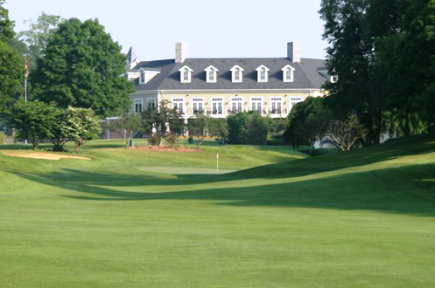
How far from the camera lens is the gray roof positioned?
133000mm

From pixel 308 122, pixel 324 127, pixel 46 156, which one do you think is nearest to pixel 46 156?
pixel 46 156

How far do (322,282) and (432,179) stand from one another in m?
29.3

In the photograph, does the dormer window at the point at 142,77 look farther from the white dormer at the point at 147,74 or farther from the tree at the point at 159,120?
the tree at the point at 159,120

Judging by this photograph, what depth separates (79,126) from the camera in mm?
79938

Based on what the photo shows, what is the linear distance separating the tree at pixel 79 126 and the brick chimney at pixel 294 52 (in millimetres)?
59559

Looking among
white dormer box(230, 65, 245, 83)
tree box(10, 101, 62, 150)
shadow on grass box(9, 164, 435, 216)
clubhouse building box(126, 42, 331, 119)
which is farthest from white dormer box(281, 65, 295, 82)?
shadow on grass box(9, 164, 435, 216)

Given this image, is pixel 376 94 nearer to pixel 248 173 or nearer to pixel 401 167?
pixel 248 173

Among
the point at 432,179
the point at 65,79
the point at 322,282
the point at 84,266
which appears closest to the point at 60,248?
the point at 84,266

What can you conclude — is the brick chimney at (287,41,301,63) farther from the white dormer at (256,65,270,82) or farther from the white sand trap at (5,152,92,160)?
the white sand trap at (5,152,92,160)

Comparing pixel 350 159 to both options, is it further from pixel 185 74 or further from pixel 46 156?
pixel 185 74

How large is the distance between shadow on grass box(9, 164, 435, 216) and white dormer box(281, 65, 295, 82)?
3389 inches

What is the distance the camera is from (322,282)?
12.6 m

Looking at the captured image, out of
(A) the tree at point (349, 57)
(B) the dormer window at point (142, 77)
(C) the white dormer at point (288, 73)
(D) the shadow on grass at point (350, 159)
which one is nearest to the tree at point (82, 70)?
(B) the dormer window at point (142, 77)

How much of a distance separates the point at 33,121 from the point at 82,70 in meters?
28.3
